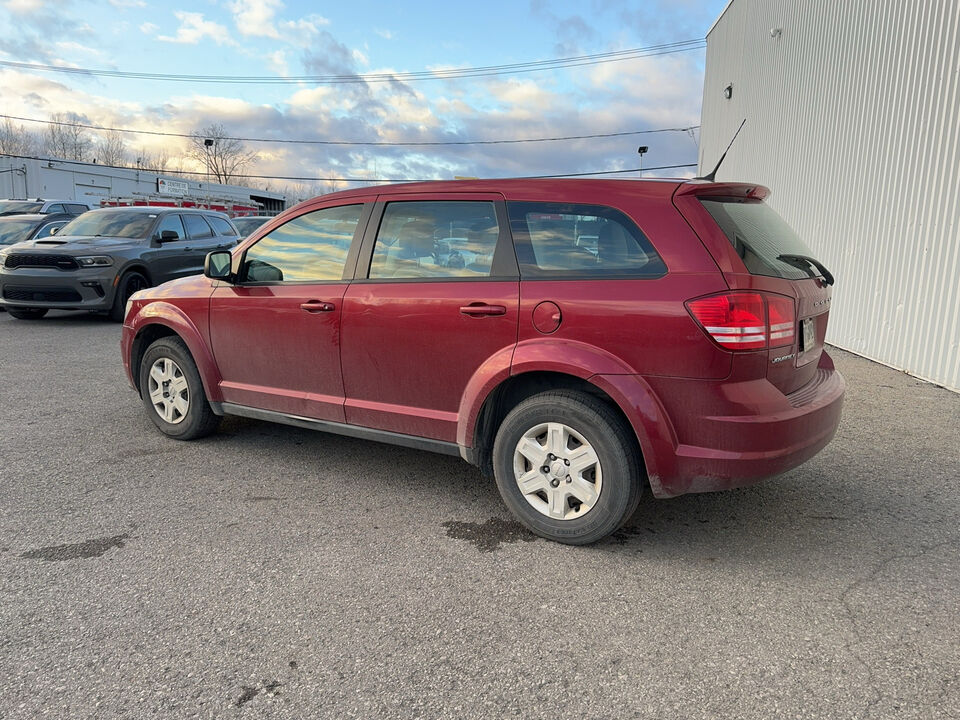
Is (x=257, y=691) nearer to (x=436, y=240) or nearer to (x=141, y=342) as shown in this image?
(x=436, y=240)

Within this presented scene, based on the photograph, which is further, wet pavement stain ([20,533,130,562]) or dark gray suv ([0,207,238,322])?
dark gray suv ([0,207,238,322])

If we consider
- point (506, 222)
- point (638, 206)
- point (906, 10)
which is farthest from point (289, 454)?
point (906, 10)

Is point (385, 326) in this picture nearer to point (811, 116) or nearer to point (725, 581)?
point (725, 581)

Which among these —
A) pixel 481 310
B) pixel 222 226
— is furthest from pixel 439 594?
pixel 222 226

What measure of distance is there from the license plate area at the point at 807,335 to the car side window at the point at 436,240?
1.56m

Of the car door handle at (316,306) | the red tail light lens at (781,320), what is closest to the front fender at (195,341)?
the car door handle at (316,306)

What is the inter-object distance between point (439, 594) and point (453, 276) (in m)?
1.63

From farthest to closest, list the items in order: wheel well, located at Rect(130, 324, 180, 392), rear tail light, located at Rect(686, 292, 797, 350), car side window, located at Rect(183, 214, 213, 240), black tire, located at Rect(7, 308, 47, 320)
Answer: car side window, located at Rect(183, 214, 213, 240) → black tire, located at Rect(7, 308, 47, 320) → wheel well, located at Rect(130, 324, 180, 392) → rear tail light, located at Rect(686, 292, 797, 350)

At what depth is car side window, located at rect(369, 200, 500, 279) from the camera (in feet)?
12.1

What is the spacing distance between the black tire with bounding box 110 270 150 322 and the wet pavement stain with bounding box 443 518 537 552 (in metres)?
9.18

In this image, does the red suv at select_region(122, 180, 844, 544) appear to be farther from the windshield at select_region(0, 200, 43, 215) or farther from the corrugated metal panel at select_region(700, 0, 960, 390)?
the windshield at select_region(0, 200, 43, 215)

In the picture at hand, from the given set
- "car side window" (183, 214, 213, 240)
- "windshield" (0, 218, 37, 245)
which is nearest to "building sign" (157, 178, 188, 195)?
"windshield" (0, 218, 37, 245)

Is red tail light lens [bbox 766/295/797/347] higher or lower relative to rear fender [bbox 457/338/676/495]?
higher

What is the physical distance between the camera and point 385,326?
3877mm
